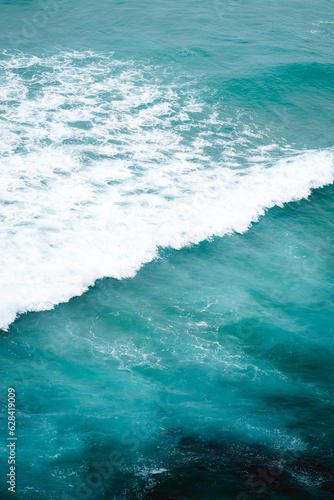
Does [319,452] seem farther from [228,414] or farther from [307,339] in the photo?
[307,339]

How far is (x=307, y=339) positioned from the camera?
17.2 meters

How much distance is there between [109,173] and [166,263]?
739cm

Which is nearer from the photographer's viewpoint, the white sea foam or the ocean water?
the ocean water

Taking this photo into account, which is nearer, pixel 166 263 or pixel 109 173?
pixel 166 263

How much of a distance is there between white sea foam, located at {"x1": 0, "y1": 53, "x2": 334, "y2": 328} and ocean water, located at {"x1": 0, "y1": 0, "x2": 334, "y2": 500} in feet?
0.36

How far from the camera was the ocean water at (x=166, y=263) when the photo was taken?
1345 cm

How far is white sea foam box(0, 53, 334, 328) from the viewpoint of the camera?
19.4 meters

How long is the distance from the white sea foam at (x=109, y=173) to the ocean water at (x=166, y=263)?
110 millimetres

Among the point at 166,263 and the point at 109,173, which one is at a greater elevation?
the point at 109,173

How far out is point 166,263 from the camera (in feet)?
66.0

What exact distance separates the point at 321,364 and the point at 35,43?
32751mm

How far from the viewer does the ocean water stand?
44.1 ft

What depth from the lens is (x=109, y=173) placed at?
24.6 metres

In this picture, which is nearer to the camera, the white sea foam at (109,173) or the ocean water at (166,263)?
the ocean water at (166,263)
